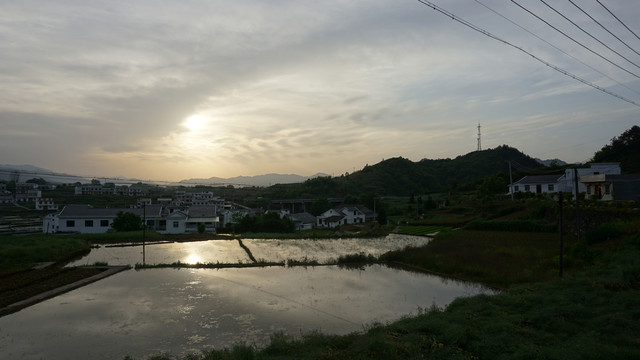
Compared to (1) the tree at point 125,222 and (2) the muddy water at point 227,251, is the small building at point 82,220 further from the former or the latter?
(2) the muddy water at point 227,251

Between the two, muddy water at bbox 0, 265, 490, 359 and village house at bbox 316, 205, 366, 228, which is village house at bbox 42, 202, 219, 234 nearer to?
village house at bbox 316, 205, 366, 228

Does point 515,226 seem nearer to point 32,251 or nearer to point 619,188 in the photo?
point 619,188

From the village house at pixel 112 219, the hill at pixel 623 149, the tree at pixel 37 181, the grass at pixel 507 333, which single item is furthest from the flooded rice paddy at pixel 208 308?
the tree at pixel 37 181

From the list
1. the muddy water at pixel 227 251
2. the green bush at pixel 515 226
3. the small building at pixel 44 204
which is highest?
the small building at pixel 44 204

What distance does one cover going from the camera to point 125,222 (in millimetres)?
37531

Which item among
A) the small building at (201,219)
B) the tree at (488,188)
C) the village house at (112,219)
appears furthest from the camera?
the small building at (201,219)

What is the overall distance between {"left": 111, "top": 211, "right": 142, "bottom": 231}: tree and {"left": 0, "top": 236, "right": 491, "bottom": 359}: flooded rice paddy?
2087cm

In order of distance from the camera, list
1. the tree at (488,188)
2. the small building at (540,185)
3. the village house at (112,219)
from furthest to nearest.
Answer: the small building at (540,185) → the tree at (488,188) → the village house at (112,219)

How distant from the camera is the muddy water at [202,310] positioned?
31.7 feet

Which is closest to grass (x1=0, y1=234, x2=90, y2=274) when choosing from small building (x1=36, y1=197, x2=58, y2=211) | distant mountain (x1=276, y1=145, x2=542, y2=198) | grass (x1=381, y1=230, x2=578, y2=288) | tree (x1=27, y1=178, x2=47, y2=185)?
grass (x1=381, y1=230, x2=578, y2=288)

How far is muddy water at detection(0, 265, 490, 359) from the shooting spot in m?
9.66

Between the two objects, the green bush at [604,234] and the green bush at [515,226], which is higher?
the green bush at [604,234]

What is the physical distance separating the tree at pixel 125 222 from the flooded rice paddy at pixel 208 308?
68.5ft

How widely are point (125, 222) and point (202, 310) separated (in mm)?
30212
